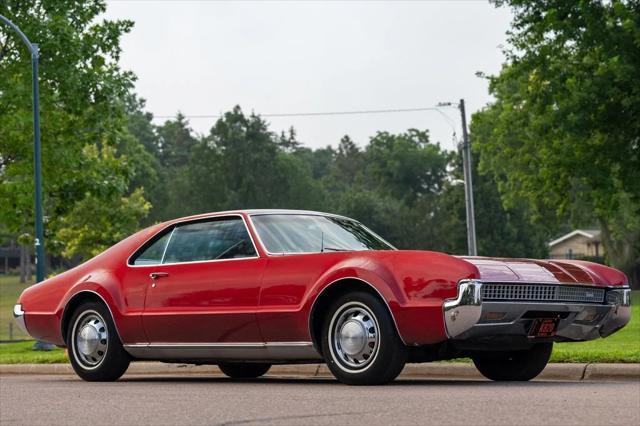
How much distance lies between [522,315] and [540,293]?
1.01 feet

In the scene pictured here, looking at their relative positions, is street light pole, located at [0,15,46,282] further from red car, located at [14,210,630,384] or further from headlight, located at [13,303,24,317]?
red car, located at [14,210,630,384]

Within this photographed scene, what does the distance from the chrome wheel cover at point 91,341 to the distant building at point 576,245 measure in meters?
107

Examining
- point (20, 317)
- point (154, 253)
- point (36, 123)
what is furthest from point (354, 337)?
point (36, 123)

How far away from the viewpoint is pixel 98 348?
11539 mm

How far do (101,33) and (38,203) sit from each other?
482 centimetres

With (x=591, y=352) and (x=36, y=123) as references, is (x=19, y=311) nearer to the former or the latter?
(x=591, y=352)

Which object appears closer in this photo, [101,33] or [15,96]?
[15,96]

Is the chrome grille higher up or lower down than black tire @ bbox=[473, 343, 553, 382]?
higher up

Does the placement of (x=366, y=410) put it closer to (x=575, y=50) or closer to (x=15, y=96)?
(x=15, y=96)

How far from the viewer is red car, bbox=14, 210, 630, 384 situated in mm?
9508

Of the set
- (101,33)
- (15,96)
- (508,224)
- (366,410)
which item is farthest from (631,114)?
(508,224)

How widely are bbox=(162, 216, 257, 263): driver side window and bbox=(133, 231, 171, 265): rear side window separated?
71mm

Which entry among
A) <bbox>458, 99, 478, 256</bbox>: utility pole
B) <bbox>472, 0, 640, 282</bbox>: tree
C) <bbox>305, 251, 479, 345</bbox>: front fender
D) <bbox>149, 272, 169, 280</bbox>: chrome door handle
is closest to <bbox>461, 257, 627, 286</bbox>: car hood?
<bbox>305, 251, 479, 345</bbox>: front fender

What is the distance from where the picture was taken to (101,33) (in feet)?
89.5
